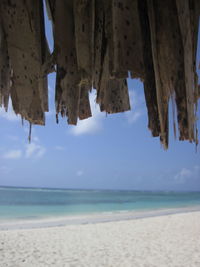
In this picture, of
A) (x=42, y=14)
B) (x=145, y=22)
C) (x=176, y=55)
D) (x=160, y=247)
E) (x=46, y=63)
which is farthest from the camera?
(x=160, y=247)

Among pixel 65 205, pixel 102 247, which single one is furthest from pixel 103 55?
pixel 65 205

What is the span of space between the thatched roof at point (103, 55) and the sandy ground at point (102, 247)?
4486 millimetres

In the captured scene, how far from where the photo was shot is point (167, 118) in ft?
3.61

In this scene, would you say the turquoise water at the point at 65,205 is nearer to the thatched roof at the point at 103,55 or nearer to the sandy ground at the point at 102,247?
the sandy ground at the point at 102,247

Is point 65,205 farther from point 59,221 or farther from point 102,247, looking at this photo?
point 102,247

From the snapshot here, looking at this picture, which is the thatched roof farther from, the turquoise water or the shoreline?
the turquoise water

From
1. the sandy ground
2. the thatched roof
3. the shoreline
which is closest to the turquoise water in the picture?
the shoreline

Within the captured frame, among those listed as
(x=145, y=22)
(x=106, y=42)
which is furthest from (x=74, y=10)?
(x=145, y=22)

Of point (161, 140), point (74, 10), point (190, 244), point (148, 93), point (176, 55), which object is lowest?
point (190, 244)

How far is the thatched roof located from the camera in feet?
3.45

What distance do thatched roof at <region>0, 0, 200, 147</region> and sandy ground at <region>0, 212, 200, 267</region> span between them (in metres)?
4.49

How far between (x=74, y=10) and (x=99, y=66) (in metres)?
0.29

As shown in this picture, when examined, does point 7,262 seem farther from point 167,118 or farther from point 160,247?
point 167,118

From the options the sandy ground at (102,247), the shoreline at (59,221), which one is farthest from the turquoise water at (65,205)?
the sandy ground at (102,247)
